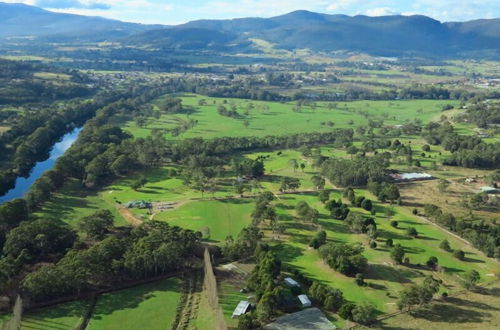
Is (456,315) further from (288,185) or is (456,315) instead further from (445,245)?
(288,185)

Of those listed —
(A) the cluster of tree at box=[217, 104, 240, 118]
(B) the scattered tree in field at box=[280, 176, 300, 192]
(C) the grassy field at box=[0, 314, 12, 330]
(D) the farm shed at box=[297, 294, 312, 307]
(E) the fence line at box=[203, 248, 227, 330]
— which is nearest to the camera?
(E) the fence line at box=[203, 248, 227, 330]

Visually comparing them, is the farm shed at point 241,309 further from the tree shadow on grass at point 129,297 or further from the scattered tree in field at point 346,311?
the scattered tree in field at point 346,311

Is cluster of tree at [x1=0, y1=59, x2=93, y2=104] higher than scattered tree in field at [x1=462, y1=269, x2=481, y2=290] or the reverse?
higher

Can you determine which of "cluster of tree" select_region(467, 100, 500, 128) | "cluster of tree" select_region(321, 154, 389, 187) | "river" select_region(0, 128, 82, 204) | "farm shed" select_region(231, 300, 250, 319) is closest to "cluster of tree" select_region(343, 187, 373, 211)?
"cluster of tree" select_region(321, 154, 389, 187)

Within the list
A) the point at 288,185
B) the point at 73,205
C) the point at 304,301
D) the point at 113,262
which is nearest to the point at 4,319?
the point at 113,262

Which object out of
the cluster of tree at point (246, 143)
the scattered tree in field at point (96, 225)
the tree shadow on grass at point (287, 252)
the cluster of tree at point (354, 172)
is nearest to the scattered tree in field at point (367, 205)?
the cluster of tree at point (354, 172)

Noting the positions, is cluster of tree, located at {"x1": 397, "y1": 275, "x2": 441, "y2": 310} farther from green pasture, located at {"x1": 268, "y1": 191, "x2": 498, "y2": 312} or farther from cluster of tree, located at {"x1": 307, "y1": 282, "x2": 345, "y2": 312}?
cluster of tree, located at {"x1": 307, "y1": 282, "x2": 345, "y2": 312}

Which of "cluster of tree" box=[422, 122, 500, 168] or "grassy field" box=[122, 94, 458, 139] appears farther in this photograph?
"grassy field" box=[122, 94, 458, 139]

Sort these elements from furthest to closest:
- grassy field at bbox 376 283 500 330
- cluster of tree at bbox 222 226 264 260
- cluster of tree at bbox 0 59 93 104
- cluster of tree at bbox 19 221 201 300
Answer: cluster of tree at bbox 0 59 93 104
cluster of tree at bbox 222 226 264 260
cluster of tree at bbox 19 221 201 300
grassy field at bbox 376 283 500 330

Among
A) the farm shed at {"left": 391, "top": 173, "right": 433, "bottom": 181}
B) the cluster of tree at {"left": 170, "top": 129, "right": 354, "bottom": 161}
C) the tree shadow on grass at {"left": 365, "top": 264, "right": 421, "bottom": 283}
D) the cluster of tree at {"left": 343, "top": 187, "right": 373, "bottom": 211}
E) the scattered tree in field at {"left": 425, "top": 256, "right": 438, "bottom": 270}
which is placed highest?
the cluster of tree at {"left": 170, "top": 129, "right": 354, "bottom": 161}
